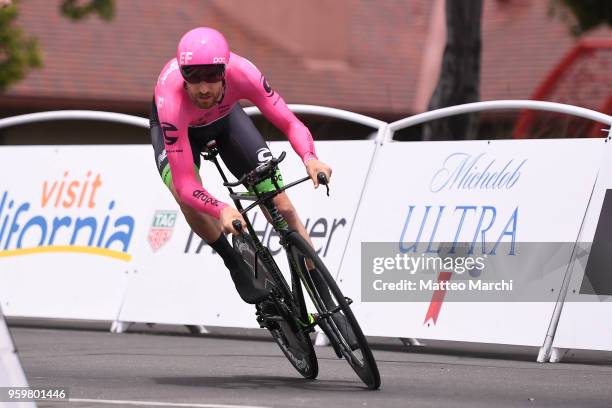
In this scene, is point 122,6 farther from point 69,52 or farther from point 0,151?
point 0,151

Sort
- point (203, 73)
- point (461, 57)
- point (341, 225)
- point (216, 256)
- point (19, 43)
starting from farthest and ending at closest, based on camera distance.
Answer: point (19, 43) → point (461, 57) → point (216, 256) → point (341, 225) → point (203, 73)

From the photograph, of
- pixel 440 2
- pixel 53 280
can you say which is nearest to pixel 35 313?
pixel 53 280

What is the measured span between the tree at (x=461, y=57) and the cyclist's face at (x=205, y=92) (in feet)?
31.3

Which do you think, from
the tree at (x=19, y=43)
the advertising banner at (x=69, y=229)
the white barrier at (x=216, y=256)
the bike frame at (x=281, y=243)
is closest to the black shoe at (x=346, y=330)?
the bike frame at (x=281, y=243)

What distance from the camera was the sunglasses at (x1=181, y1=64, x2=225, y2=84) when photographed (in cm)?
856

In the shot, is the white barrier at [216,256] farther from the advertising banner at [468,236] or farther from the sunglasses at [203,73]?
the sunglasses at [203,73]

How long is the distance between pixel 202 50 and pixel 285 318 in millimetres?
1718

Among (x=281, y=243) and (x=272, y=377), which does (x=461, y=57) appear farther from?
(x=281, y=243)

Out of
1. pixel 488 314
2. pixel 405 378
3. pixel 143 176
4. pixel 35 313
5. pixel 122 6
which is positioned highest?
pixel 122 6

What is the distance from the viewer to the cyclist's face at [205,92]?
8648mm

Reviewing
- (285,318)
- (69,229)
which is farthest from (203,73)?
(69,229)

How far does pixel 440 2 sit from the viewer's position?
2714 cm

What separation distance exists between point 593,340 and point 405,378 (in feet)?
5.16

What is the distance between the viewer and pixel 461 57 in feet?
59.8
